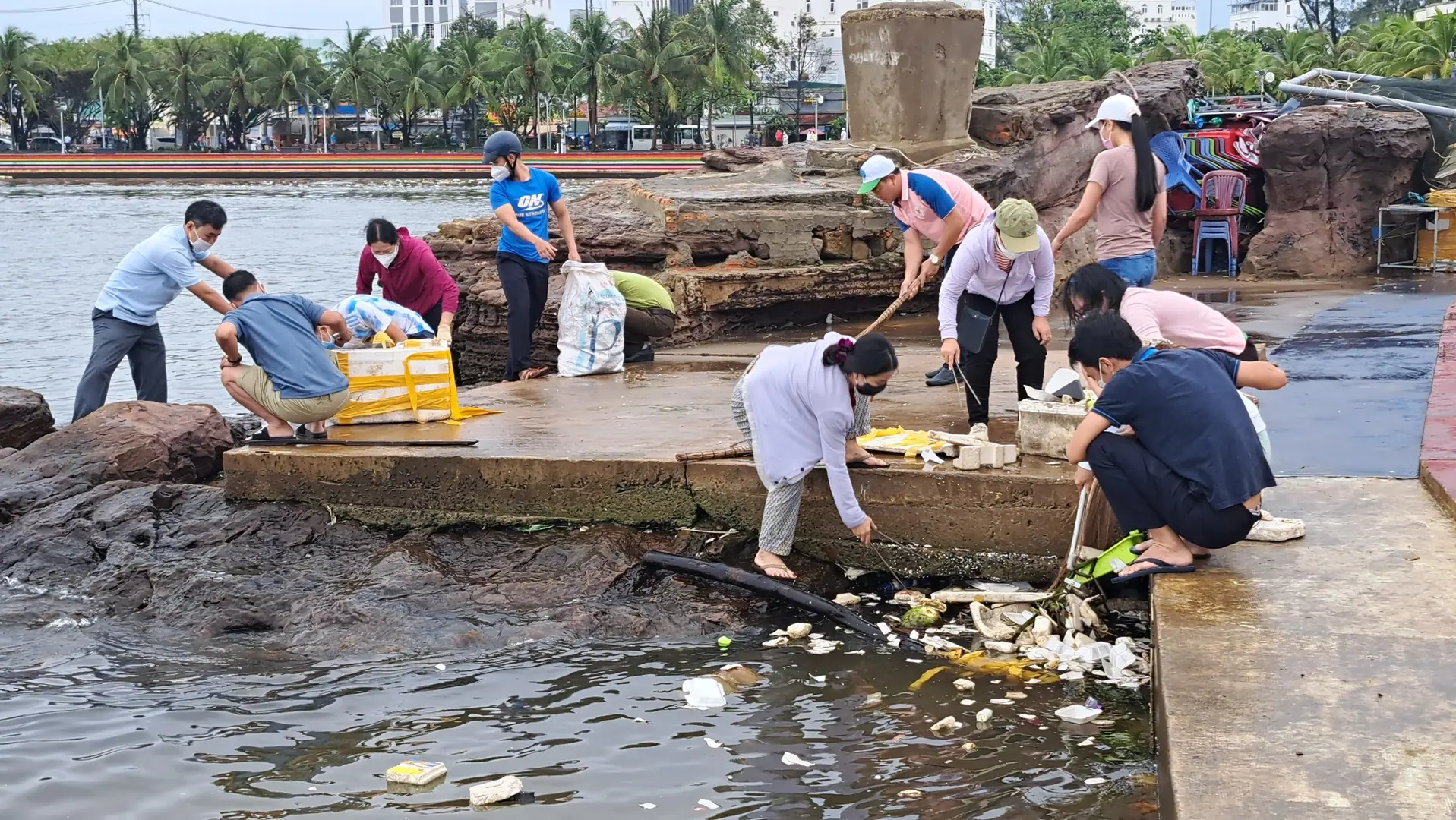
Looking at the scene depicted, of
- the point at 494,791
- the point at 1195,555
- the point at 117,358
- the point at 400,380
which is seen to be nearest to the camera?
the point at 494,791

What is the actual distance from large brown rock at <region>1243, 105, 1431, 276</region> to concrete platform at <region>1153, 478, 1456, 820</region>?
9.41 m

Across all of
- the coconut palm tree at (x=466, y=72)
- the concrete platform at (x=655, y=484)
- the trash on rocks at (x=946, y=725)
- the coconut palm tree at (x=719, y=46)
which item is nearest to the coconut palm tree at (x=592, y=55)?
the coconut palm tree at (x=719, y=46)

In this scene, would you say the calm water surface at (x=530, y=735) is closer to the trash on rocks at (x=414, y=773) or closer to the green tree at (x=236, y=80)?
the trash on rocks at (x=414, y=773)

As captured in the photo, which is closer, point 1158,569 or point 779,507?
point 1158,569

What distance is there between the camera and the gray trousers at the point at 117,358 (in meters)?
8.77

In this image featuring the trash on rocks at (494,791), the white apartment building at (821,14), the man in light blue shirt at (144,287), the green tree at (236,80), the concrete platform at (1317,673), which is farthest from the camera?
the white apartment building at (821,14)

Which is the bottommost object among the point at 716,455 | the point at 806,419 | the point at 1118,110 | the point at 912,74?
the point at 716,455

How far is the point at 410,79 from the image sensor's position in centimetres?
7100

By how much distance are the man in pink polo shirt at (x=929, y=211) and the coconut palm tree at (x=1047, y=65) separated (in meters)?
45.8

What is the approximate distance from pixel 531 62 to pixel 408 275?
61546 millimetres

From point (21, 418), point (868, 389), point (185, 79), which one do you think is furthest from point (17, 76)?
point (868, 389)

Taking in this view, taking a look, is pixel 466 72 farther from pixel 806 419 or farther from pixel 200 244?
pixel 806 419

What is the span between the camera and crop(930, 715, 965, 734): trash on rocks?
4785 millimetres

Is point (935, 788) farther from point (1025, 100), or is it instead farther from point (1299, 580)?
point (1025, 100)
